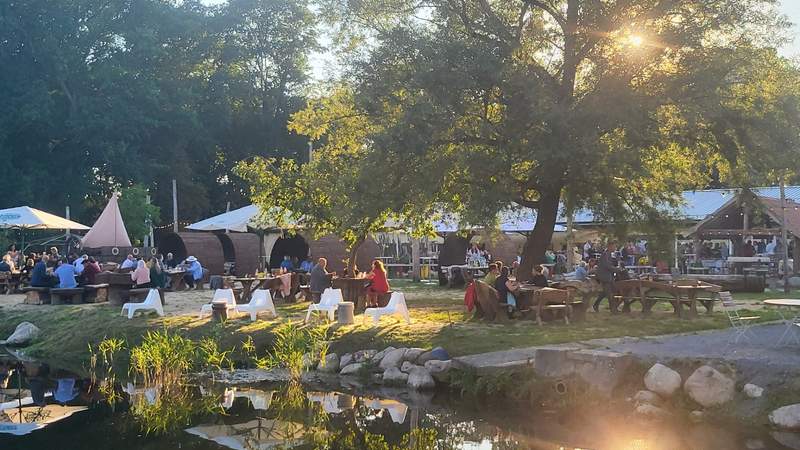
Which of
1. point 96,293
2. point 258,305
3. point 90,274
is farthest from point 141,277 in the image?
point 258,305

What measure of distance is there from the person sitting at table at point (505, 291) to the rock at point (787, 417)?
6202 millimetres

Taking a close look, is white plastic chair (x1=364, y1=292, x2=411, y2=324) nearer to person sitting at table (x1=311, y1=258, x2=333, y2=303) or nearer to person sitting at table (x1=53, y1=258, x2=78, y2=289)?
person sitting at table (x1=311, y1=258, x2=333, y2=303)

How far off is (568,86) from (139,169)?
93.0 feet

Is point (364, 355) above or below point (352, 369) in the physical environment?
above

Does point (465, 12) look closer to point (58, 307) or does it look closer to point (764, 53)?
point (764, 53)

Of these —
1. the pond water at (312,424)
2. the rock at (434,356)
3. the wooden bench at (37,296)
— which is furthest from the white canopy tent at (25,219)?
the rock at (434,356)

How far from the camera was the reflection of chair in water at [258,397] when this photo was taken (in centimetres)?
1125

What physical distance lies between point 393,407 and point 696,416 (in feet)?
12.0

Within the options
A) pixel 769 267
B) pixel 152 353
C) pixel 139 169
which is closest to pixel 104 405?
pixel 152 353

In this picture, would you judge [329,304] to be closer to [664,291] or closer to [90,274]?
[664,291]

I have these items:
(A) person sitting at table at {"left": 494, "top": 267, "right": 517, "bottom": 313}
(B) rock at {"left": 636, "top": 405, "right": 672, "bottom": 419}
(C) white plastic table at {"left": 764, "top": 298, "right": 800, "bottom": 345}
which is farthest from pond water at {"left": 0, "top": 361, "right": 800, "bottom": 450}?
(A) person sitting at table at {"left": 494, "top": 267, "right": 517, "bottom": 313}

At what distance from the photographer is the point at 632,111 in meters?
14.5

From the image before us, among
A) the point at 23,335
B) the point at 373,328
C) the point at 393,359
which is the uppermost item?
the point at 373,328

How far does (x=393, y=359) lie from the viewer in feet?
41.3
